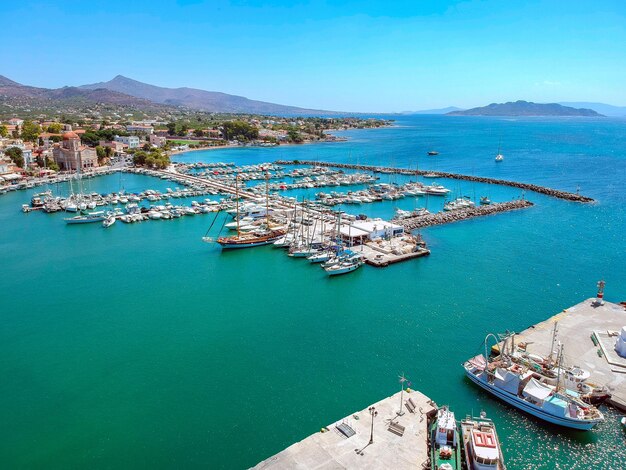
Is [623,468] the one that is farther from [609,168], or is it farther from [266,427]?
[609,168]

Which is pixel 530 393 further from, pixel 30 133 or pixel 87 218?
pixel 30 133

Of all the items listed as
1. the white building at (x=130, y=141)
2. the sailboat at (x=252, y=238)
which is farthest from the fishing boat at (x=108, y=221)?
the white building at (x=130, y=141)

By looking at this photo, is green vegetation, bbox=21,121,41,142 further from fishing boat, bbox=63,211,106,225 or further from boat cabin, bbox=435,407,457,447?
boat cabin, bbox=435,407,457,447

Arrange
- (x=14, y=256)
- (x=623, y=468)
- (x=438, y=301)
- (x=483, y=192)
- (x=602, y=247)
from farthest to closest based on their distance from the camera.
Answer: (x=483, y=192), (x=602, y=247), (x=14, y=256), (x=438, y=301), (x=623, y=468)

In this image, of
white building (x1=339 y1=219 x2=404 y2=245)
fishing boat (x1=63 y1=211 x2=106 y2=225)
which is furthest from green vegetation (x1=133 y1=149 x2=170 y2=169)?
white building (x1=339 y1=219 x2=404 y2=245)

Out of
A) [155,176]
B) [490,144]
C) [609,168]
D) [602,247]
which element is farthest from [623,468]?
[490,144]

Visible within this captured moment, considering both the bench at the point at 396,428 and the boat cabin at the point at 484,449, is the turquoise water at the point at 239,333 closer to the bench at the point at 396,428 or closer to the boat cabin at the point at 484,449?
the boat cabin at the point at 484,449
